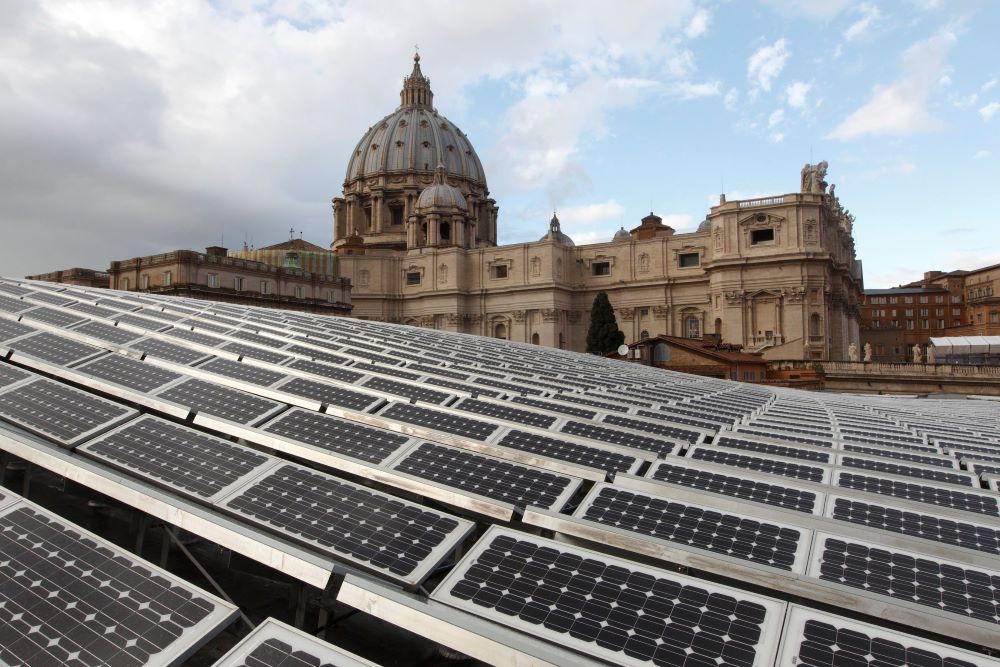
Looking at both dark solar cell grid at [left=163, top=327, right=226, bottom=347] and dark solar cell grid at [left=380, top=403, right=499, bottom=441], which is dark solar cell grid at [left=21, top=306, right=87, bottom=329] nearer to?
dark solar cell grid at [left=163, top=327, right=226, bottom=347]

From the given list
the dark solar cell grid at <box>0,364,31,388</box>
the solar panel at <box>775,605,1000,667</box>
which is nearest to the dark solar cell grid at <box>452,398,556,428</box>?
the solar panel at <box>775,605,1000,667</box>

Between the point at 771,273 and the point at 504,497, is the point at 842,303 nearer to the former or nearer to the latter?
the point at 771,273

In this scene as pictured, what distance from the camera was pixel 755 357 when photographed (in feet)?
172

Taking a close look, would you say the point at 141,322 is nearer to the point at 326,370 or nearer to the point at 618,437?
the point at 326,370

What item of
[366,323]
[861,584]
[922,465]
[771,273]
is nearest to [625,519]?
[861,584]

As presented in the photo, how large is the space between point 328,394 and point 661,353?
45.9m

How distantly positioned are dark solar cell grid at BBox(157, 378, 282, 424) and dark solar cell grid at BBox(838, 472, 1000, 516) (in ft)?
29.6

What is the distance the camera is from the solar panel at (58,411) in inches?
348

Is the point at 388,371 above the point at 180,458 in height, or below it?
above

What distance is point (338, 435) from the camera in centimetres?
937

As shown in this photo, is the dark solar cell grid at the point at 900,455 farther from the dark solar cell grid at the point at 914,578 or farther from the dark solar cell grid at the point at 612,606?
the dark solar cell grid at the point at 612,606

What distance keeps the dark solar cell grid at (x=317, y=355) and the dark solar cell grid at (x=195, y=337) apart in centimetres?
182

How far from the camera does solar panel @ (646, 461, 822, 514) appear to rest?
7852 mm

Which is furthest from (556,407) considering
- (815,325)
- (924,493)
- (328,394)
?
(815,325)
